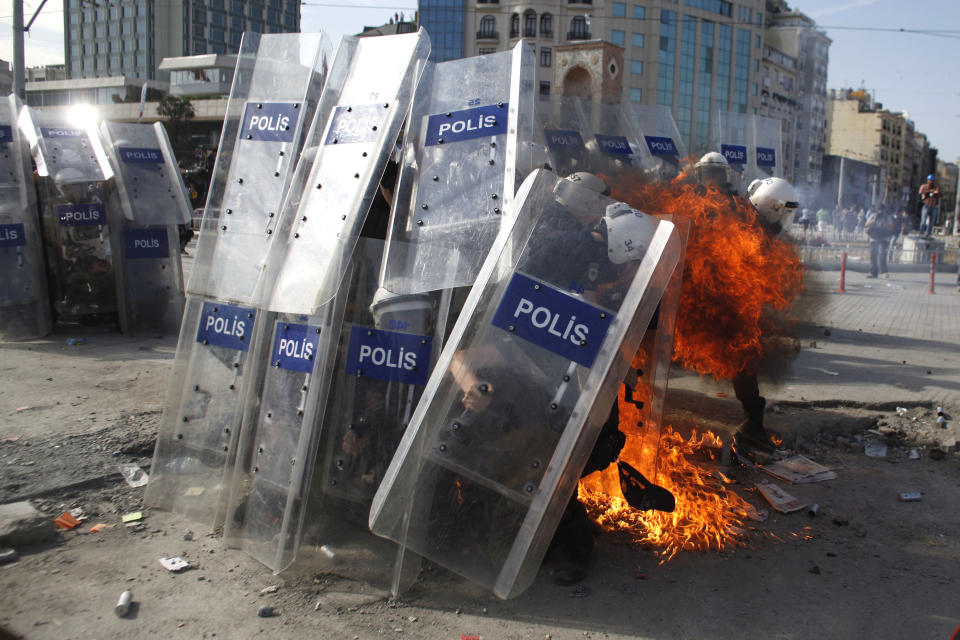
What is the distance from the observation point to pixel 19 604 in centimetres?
292

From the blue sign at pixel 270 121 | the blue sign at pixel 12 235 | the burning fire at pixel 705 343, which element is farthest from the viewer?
the blue sign at pixel 12 235

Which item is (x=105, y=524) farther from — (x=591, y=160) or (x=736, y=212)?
(x=591, y=160)

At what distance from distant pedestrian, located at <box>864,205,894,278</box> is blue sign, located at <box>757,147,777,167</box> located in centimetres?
956

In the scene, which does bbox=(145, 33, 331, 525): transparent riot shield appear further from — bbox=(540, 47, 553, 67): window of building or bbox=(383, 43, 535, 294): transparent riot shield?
bbox=(540, 47, 553, 67): window of building

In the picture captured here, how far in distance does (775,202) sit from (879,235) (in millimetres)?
14644

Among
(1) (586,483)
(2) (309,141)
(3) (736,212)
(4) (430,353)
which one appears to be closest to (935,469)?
(3) (736,212)

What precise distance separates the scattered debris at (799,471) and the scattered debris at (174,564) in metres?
3.59

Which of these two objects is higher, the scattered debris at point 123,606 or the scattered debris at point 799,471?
the scattered debris at point 799,471

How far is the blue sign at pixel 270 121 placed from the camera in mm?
3932

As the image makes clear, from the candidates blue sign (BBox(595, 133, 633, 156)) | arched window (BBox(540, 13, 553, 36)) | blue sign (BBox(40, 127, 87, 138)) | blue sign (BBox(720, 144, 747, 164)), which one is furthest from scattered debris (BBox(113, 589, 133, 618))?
arched window (BBox(540, 13, 553, 36))

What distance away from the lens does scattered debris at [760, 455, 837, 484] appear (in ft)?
15.0

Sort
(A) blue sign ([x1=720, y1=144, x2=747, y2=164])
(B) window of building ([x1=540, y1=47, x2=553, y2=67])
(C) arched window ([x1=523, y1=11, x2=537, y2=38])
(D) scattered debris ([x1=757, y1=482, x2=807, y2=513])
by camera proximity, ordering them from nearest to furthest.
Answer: (D) scattered debris ([x1=757, y1=482, x2=807, y2=513]) → (A) blue sign ([x1=720, y1=144, x2=747, y2=164]) → (B) window of building ([x1=540, y1=47, x2=553, y2=67]) → (C) arched window ([x1=523, y1=11, x2=537, y2=38])

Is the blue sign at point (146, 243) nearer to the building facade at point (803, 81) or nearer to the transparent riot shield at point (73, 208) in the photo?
the transparent riot shield at point (73, 208)

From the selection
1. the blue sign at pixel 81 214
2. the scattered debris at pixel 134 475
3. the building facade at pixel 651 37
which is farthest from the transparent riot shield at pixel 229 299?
the building facade at pixel 651 37
